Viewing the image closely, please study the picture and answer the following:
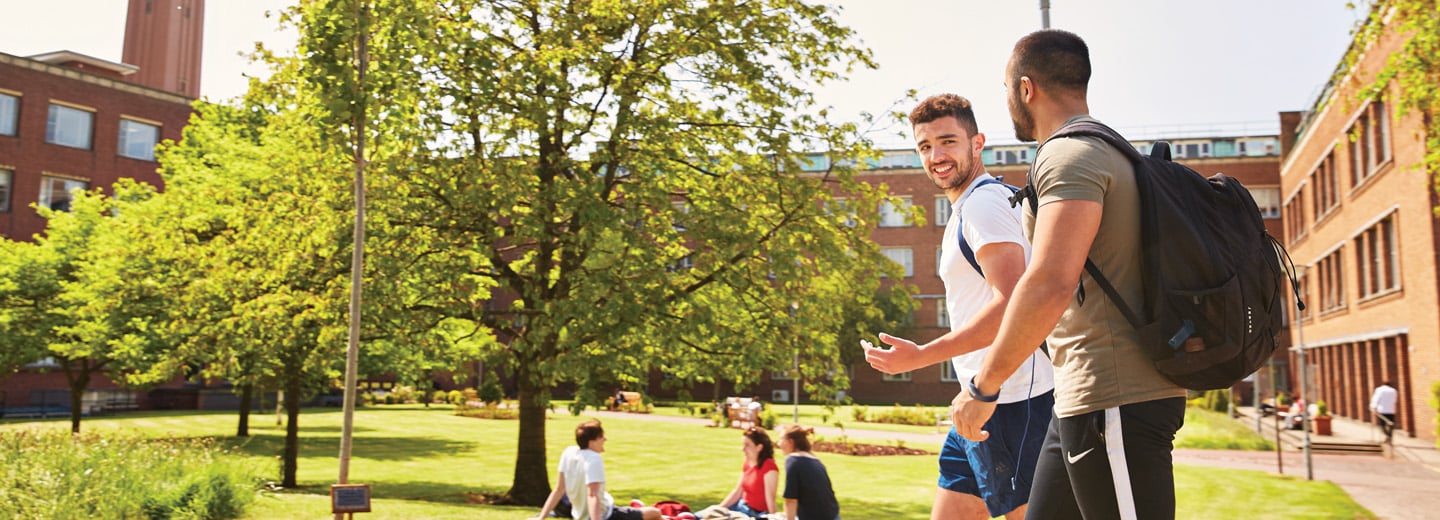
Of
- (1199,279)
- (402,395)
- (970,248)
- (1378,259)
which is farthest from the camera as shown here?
→ (402,395)

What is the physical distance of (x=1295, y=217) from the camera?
50375mm

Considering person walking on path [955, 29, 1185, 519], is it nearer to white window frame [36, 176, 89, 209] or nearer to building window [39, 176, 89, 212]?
white window frame [36, 176, 89, 209]

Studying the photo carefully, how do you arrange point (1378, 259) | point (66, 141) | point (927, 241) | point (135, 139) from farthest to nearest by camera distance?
point (927, 241) < point (135, 139) < point (66, 141) < point (1378, 259)

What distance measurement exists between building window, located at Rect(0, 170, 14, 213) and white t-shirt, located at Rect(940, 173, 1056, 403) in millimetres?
50303

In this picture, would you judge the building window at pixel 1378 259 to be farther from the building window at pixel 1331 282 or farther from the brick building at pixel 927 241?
the brick building at pixel 927 241

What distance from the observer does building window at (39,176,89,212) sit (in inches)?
1795

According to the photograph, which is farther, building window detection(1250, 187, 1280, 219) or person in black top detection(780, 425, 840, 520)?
building window detection(1250, 187, 1280, 219)

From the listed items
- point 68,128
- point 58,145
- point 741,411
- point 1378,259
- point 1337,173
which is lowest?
point 741,411

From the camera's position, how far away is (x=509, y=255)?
18.3m

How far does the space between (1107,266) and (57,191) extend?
52.5 metres

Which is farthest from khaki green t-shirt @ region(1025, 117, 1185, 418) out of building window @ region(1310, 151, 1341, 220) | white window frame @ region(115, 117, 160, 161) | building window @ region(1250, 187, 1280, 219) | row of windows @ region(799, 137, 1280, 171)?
row of windows @ region(799, 137, 1280, 171)

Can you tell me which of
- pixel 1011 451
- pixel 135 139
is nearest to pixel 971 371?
pixel 1011 451

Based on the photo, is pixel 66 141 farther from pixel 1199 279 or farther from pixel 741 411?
pixel 1199 279

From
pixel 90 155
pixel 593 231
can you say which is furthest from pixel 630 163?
pixel 90 155
